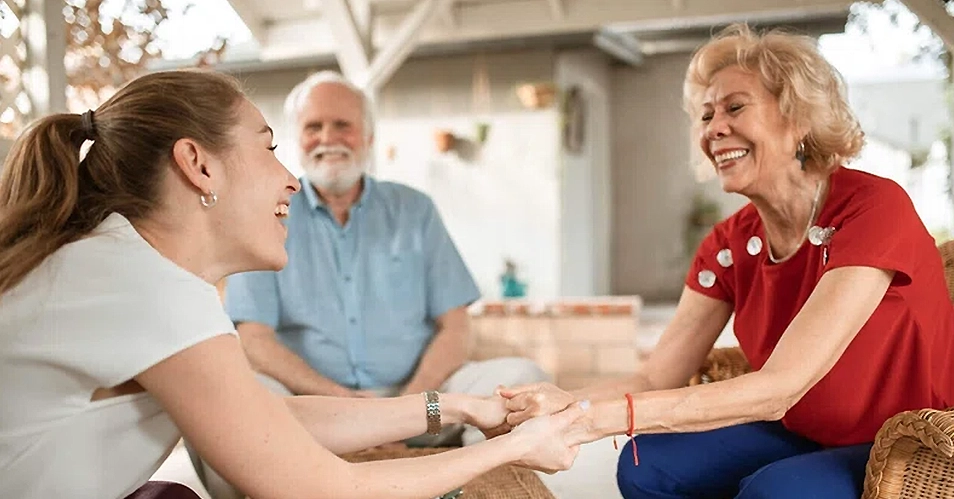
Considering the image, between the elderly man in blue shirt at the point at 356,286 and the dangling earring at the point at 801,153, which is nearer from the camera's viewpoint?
the dangling earring at the point at 801,153

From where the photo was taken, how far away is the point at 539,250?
24.6 ft

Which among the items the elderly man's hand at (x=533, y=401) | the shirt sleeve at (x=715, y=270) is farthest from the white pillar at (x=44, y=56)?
the shirt sleeve at (x=715, y=270)

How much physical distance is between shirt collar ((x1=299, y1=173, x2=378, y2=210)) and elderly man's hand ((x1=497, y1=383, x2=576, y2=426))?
4.29ft

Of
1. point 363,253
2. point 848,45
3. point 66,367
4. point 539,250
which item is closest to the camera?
point 66,367

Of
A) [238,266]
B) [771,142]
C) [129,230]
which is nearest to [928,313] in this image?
[771,142]

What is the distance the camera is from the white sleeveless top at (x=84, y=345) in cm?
121

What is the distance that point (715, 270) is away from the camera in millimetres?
2195

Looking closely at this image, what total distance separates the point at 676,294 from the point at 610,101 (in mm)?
2136

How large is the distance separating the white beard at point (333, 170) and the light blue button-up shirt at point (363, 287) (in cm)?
5

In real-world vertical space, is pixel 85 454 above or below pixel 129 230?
below

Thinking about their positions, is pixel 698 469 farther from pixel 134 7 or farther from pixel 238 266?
pixel 134 7

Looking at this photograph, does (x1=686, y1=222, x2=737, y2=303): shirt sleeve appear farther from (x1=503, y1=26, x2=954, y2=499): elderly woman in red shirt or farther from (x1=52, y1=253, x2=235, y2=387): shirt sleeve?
(x1=52, y1=253, x2=235, y2=387): shirt sleeve

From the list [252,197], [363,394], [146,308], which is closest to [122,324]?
[146,308]

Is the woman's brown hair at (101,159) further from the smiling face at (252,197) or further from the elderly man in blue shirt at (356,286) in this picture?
the elderly man in blue shirt at (356,286)
